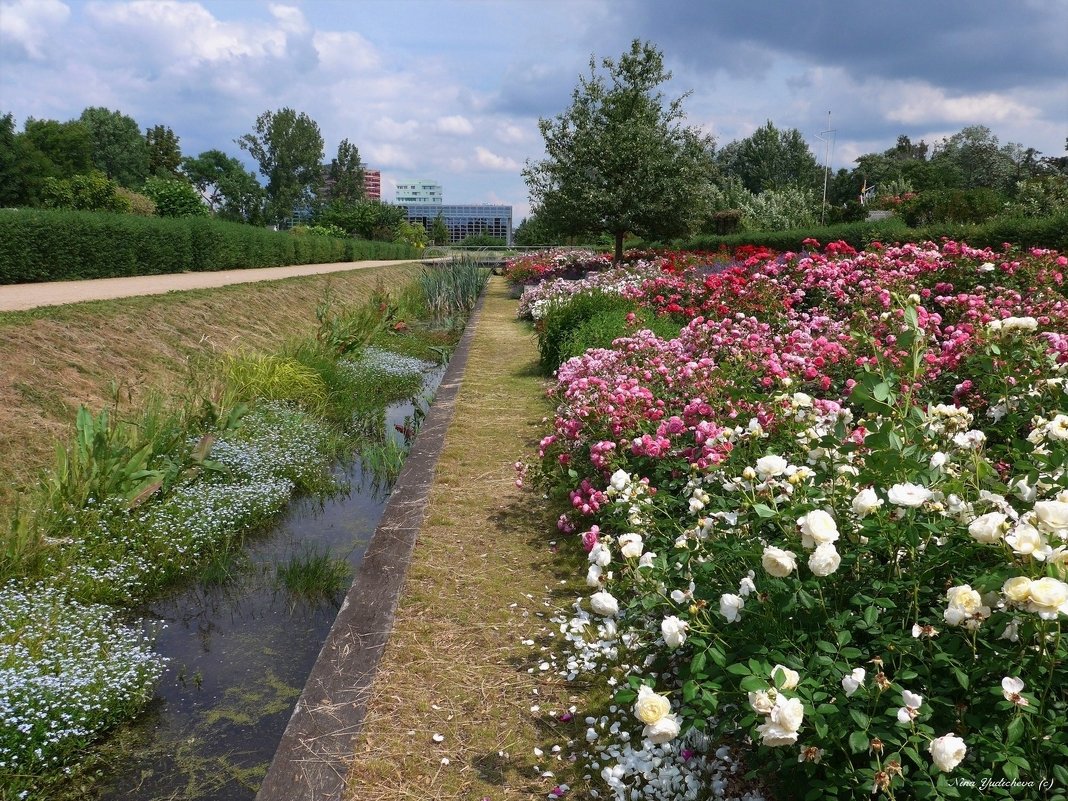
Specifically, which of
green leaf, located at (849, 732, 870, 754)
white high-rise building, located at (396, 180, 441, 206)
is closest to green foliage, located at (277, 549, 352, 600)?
green leaf, located at (849, 732, 870, 754)

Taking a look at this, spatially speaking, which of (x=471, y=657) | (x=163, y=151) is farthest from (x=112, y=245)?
(x=163, y=151)

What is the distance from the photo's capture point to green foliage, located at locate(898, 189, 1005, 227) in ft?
65.5

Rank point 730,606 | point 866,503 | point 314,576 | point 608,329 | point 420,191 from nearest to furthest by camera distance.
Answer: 1. point 866,503
2. point 730,606
3. point 314,576
4. point 608,329
5. point 420,191

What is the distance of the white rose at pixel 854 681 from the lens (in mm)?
1474

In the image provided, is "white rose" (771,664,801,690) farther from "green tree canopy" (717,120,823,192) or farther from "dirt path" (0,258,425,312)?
"green tree canopy" (717,120,823,192)

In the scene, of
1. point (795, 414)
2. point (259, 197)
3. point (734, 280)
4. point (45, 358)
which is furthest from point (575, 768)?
point (259, 197)

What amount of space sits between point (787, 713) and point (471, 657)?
5.32 feet

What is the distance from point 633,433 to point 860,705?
2.23 metres

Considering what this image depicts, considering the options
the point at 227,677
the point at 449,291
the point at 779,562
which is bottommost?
the point at 227,677

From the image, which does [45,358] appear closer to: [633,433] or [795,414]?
[633,433]

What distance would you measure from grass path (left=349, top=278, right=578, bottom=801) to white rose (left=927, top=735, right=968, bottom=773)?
3.80ft

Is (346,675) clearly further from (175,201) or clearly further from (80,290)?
(175,201)

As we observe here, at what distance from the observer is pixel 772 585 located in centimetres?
169

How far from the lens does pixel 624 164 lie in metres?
16.9
